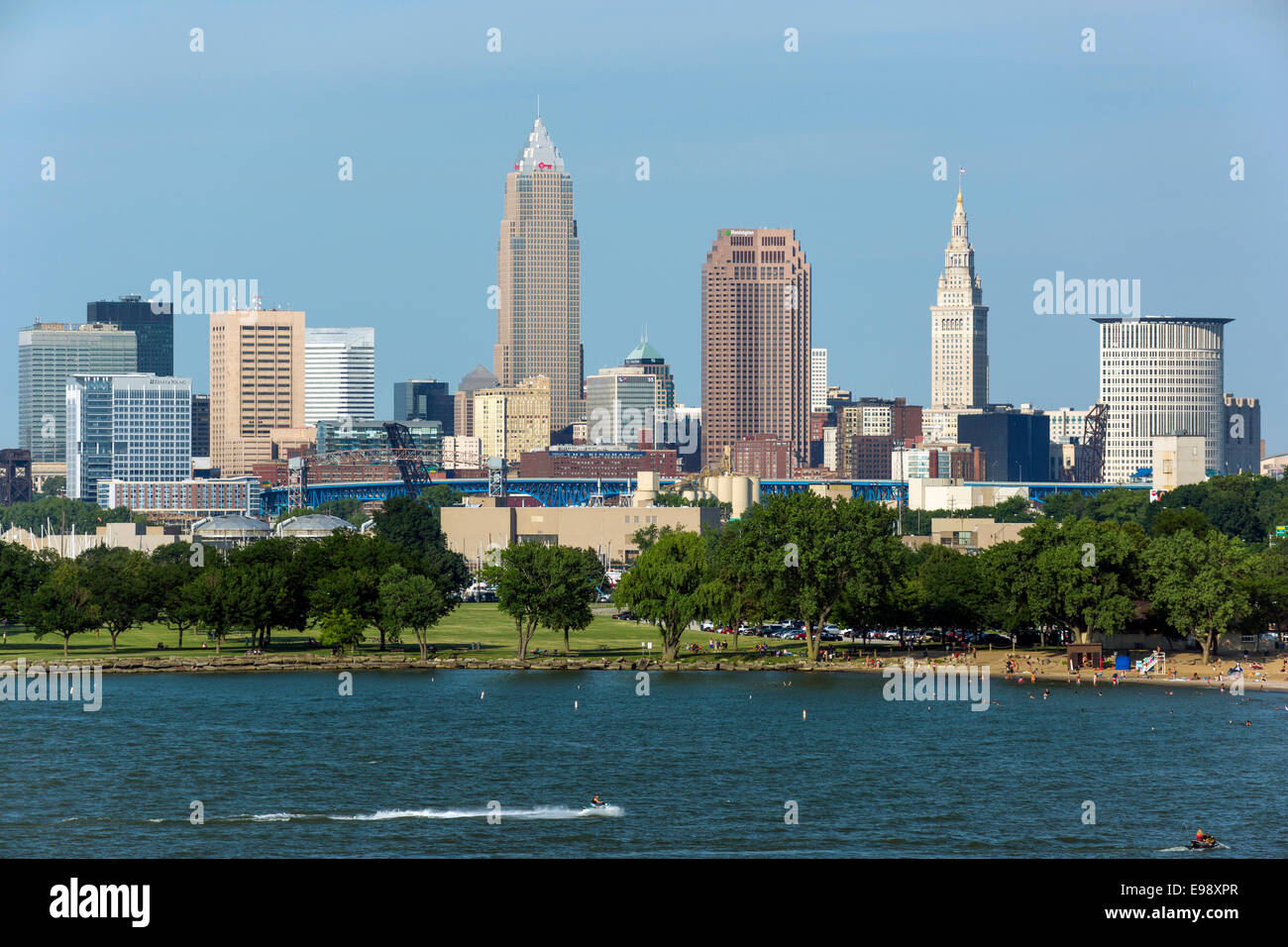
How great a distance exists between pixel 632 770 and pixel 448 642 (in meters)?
43.9

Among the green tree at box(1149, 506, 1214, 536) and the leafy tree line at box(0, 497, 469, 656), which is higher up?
the green tree at box(1149, 506, 1214, 536)

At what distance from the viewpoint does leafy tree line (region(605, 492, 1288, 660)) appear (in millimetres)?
86188

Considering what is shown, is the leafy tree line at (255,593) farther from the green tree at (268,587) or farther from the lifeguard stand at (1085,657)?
the lifeguard stand at (1085,657)

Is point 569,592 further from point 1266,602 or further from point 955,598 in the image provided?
point 1266,602

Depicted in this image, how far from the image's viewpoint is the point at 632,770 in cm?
5753

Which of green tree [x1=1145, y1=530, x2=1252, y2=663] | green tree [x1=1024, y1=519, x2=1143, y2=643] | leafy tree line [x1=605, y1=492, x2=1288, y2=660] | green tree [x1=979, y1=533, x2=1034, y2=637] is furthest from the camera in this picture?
green tree [x1=979, y1=533, x2=1034, y2=637]

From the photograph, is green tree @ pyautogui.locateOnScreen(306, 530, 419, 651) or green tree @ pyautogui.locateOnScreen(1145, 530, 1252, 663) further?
green tree @ pyautogui.locateOnScreen(306, 530, 419, 651)

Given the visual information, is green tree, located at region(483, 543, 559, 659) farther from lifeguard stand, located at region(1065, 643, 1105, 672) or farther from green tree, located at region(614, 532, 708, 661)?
lifeguard stand, located at region(1065, 643, 1105, 672)

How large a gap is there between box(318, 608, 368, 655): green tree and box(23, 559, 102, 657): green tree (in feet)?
42.3

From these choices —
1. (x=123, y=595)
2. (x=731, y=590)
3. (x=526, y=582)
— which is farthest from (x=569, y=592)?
(x=123, y=595)

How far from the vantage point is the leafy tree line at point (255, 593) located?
298 feet

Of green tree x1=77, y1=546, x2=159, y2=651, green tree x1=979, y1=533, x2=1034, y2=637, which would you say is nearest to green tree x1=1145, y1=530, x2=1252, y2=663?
green tree x1=979, y1=533, x2=1034, y2=637
